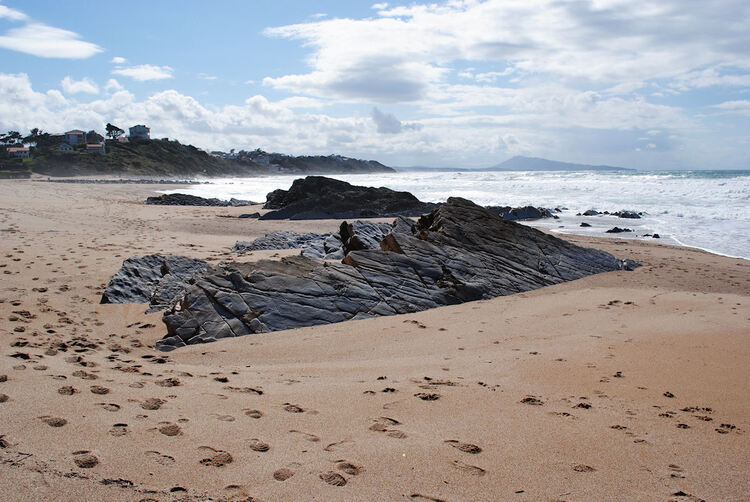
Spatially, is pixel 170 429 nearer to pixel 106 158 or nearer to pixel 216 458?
pixel 216 458

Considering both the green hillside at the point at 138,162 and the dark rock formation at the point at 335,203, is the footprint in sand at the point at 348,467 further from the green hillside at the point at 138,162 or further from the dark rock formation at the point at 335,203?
the green hillside at the point at 138,162

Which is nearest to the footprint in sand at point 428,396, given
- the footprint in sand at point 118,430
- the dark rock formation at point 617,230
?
the footprint in sand at point 118,430


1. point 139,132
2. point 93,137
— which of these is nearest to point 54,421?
point 93,137

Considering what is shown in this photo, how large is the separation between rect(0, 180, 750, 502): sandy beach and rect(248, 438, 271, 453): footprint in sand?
0.05 feet

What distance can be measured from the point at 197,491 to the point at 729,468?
3.07 meters

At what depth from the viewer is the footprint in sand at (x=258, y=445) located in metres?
3.04

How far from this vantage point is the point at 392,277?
7.98 m

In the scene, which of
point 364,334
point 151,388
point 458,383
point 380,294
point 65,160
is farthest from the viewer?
point 65,160

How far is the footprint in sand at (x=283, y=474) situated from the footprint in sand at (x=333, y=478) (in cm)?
16

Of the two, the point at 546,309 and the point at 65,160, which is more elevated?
the point at 65,160

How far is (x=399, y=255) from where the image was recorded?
338 inches

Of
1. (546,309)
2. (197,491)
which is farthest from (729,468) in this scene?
(546,309)

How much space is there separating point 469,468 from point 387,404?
3.60ft

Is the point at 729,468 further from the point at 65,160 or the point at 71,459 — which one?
the point at 65,160
